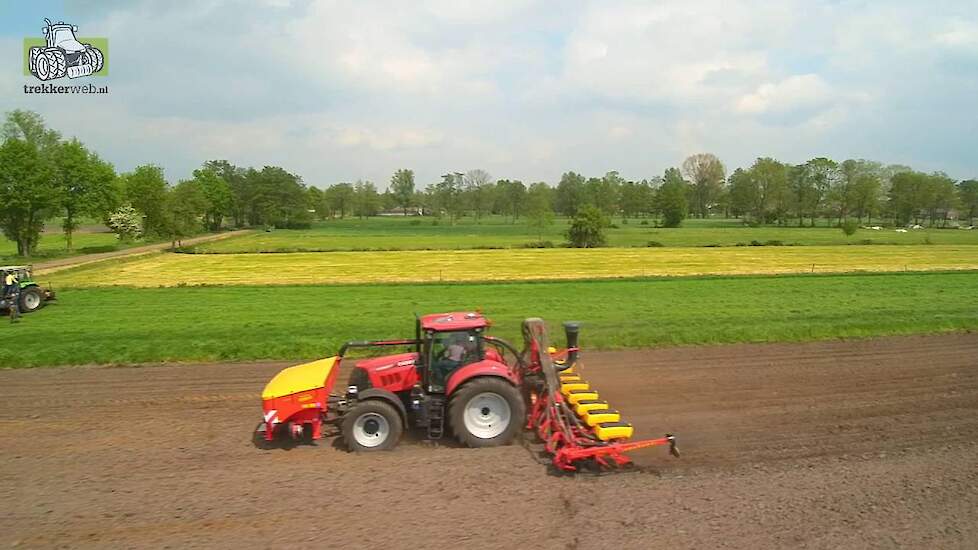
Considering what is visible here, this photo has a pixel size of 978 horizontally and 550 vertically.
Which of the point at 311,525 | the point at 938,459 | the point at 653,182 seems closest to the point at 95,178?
the point at 311,525

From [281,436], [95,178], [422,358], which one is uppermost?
[95,178]

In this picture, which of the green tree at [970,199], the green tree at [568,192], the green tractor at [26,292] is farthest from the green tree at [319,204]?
the green tree at [970,199]

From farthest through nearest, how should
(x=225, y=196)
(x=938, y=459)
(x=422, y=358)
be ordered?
(x=225, y=196) < (x=422, y=358) < (x=938, y=459)

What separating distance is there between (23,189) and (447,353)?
47725 mm

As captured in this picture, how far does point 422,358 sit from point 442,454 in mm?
1455

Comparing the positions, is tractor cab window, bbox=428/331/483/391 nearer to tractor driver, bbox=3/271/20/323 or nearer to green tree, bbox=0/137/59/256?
tractor driver, bbox=3/271/20/323

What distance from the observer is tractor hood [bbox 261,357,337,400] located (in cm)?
923

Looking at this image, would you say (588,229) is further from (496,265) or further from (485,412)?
(485,412)

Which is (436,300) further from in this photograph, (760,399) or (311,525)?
(311,525)

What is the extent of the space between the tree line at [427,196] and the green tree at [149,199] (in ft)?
0.56

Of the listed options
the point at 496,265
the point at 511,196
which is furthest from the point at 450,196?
the point at 496,265

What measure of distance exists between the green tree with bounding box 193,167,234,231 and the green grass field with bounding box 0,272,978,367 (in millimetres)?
73011

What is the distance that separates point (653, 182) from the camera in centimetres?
15025

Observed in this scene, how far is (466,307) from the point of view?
76.6ft
